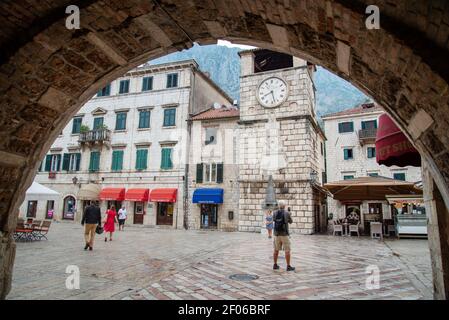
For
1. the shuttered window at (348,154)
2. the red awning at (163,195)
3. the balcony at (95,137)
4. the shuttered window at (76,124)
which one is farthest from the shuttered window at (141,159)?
the shuttered window at (348,154)

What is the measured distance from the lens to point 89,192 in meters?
24.8

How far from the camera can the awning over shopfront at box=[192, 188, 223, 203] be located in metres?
22.0

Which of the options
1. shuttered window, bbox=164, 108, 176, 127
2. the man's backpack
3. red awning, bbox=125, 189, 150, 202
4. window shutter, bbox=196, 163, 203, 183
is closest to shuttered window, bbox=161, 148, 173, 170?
shuttered window, bbox=164, 108, 176, 127

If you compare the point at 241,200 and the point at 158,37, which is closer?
the point at 158,37

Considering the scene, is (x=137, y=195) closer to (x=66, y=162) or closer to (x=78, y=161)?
(x=78, y=161)

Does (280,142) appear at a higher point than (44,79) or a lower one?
higher

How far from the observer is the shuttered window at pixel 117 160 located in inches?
998

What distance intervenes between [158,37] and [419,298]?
5884mm

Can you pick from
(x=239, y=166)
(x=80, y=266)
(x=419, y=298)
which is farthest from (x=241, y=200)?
Result: (x=419, y=298)

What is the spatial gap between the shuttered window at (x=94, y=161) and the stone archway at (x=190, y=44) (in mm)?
23458

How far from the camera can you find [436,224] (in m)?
4.09

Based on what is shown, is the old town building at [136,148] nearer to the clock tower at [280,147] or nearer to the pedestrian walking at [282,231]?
the clock tower at [280,147]

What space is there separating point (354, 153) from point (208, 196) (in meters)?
16.5

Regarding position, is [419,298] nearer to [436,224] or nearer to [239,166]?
[436,224]
